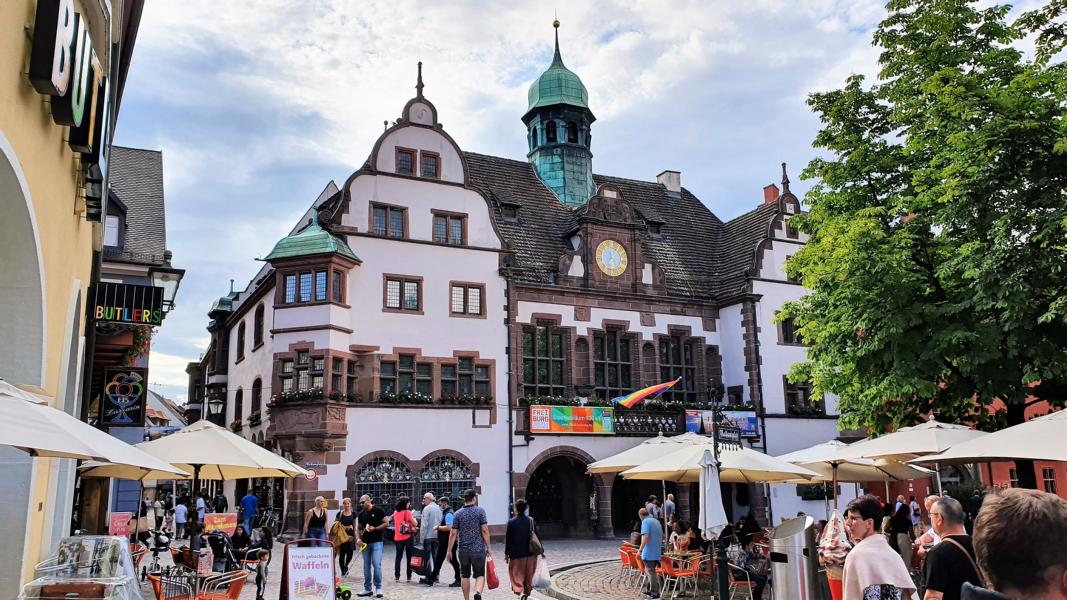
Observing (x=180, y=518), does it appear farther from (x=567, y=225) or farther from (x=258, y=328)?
(x=567, y=225)

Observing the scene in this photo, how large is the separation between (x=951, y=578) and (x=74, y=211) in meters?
8.95

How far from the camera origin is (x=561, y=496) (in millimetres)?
30875

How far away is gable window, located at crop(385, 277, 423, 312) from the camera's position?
27.8 metres

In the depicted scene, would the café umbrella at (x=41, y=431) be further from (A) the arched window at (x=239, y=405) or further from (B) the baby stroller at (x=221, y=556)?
(A) the arched window at (x=239, y=405)

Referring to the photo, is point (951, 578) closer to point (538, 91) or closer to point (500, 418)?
point (500, 418)

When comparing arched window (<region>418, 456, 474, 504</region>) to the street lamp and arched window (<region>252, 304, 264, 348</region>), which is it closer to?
arched window (<region>252, 304, 264, 348</region>)

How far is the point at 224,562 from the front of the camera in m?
14.7

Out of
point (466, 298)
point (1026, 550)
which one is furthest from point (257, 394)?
point (1026, 550)

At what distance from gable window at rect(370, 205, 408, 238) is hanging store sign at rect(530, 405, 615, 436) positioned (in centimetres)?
730

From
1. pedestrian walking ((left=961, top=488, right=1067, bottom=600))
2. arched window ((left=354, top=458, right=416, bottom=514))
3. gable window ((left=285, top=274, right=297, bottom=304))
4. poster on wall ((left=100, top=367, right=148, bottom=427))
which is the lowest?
pedestrian walking ((left=961, top=488, right=1067, bottom=600))

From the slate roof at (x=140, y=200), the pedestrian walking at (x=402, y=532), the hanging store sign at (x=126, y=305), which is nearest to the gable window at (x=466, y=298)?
the slate roof at (x=140, y=200)

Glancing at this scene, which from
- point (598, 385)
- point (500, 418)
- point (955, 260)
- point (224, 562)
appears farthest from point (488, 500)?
point (955, 260)

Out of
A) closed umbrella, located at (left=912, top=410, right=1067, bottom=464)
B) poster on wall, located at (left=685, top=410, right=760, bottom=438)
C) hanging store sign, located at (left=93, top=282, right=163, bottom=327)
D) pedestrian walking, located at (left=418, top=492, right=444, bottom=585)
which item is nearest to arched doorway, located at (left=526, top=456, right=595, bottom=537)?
poster on wall, located at (left=685, top=410, right=760, bottom=438)

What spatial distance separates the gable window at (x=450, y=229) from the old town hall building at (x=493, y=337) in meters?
0.07
